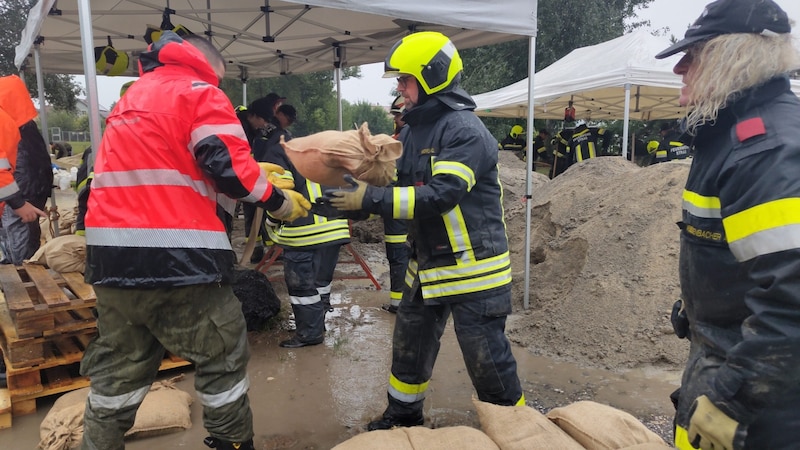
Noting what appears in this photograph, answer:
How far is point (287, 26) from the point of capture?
6.37 meters

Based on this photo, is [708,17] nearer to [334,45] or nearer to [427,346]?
[427,346]

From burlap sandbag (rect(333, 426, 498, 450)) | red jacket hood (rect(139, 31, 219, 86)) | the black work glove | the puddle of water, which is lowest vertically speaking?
the puddle of water

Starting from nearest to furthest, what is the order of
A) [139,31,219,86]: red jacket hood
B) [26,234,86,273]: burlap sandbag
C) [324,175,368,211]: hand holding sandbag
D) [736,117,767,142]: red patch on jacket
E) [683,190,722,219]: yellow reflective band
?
[736,117,767,142]: red patch on jacket < [683,190,722,219]: yellow reflective band < [139,31,219,86]: red jacket hood < [324,175,368,211]: hand holding sandbag < [26,234,86,273]: burlap sandbag

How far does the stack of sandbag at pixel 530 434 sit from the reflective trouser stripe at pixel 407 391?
657 millimetres

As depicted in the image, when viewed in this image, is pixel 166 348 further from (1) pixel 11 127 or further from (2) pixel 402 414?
(1) pixel 11 127

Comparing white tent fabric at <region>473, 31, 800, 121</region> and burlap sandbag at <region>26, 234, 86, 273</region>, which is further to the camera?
white tent fabric at <region>473, 31, 800, 121</region>

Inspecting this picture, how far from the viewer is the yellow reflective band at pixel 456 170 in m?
2.41

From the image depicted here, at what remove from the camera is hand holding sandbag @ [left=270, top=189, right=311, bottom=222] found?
2.58 metres

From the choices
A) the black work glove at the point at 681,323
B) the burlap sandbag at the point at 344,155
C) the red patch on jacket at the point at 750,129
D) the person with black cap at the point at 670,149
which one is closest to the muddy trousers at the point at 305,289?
the burlap sandbag at the point at 344,155

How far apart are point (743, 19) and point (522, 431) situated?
157 cm

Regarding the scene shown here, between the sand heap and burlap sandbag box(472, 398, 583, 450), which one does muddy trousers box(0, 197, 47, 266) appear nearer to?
the sand heap

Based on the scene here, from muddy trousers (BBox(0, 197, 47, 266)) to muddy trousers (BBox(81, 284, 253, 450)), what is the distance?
12.0 ft

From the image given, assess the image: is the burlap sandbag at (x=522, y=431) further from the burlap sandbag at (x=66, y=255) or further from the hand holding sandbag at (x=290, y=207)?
the burlap sandbag at (x=66, y=255)

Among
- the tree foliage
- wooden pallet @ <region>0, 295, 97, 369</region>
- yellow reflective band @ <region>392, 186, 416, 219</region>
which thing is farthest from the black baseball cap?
the tree foliage
